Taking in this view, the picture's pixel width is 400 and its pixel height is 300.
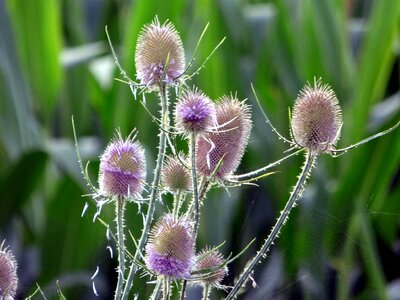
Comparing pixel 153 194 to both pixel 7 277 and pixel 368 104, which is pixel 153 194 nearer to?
pixel 7 277

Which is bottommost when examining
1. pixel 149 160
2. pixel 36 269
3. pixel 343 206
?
pixel 36 269

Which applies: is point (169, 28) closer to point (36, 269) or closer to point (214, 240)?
point (214, 240)

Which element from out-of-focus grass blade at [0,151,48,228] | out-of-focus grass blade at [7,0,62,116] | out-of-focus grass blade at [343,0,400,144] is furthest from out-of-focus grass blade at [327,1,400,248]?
out-of-focus grass blade at [7,0,62,116]

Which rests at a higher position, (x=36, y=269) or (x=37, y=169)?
(x=37, y=169)

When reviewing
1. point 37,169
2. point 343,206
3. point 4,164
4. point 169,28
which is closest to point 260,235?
point 343,206

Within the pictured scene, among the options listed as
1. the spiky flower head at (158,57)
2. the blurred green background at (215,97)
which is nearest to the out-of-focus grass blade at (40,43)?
the blurred green background at (215,97)

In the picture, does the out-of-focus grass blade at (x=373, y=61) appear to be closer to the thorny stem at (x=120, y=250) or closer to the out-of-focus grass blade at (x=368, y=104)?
the out-of-focus grass blade at (x=368, y=104)
